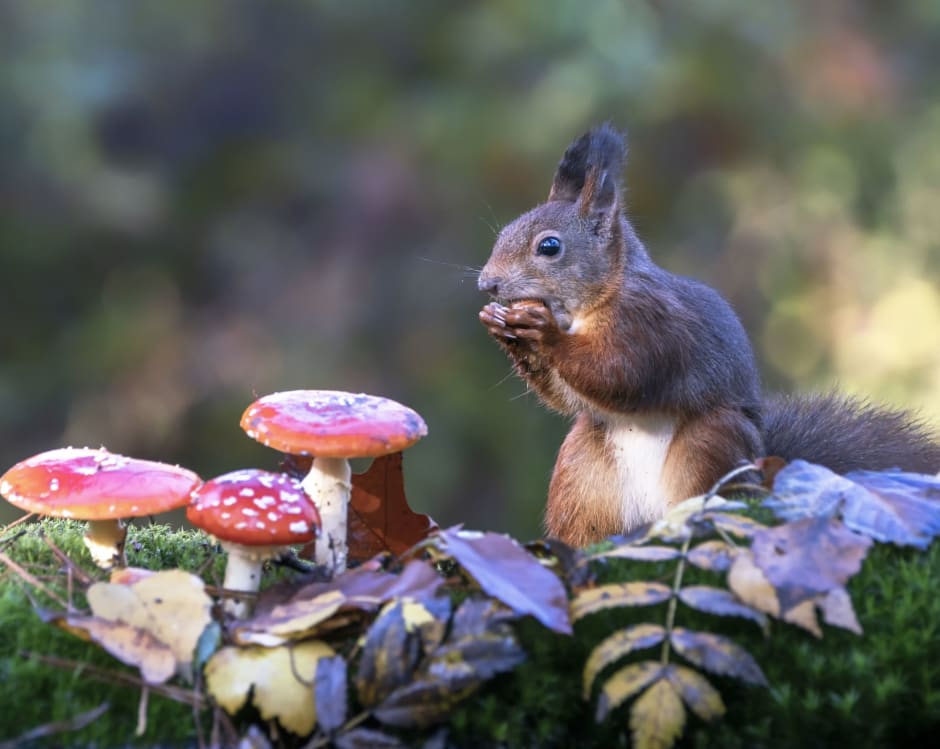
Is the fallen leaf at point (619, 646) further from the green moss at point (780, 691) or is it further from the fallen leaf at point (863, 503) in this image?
the fallen leaf at point (863, 503)

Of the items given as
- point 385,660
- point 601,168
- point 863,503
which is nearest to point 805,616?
point 863,503

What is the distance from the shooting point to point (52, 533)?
6.33ft

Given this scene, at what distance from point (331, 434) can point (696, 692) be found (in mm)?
579

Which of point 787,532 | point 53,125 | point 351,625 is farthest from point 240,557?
point 53,125

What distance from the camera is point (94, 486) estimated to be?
1540 mm

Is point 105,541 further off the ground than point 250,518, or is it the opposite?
point 250,518

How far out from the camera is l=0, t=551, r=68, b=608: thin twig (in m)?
1.54

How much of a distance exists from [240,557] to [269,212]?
4.67m

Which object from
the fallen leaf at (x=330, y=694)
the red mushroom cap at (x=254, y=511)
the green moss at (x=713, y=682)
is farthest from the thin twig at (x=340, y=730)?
the red mushroom cap at (x=254, y=511)

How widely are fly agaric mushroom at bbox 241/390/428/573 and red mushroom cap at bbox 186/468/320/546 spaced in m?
0.08

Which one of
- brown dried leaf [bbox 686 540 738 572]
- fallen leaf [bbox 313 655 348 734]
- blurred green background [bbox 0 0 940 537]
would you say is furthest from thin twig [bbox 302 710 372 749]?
blurred green background [bbox 0 0 940 537]

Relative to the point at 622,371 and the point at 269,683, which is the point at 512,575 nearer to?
Answer: the point at 269,683

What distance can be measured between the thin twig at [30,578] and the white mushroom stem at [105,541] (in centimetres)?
10

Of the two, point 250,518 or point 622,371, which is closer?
point 250,518
